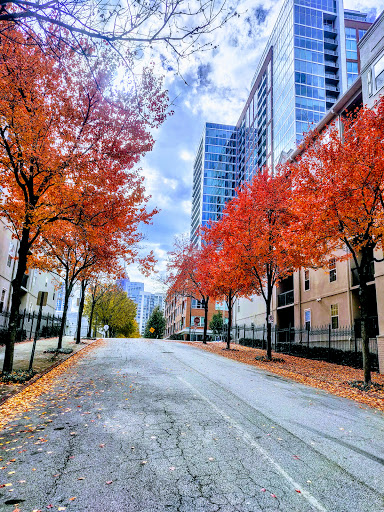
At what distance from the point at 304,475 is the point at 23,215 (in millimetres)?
9591

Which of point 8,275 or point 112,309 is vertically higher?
point 8,275

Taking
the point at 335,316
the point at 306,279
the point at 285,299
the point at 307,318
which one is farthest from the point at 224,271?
the point at 285,299

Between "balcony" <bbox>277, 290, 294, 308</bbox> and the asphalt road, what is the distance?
71.1 feet

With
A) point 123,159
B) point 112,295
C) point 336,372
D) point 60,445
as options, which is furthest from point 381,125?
point 112,295

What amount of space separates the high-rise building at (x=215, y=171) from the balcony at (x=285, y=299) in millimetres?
74651

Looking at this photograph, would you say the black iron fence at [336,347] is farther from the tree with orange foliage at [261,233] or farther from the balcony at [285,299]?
the balcony at [285,299]

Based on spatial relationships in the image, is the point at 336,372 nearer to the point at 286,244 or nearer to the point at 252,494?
the point at 286,244

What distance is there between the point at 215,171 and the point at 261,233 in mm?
93631

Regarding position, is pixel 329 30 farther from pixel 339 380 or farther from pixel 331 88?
pixel 339 380

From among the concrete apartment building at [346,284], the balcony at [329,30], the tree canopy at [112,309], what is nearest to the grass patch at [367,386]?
the concrete apartment building at [346,284]

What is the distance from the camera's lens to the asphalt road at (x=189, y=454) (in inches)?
133

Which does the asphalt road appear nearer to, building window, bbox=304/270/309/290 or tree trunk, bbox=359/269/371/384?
tree trunk, bbox=359/269/371/384

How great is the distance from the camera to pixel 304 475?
4.02m

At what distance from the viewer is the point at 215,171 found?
110 meters
